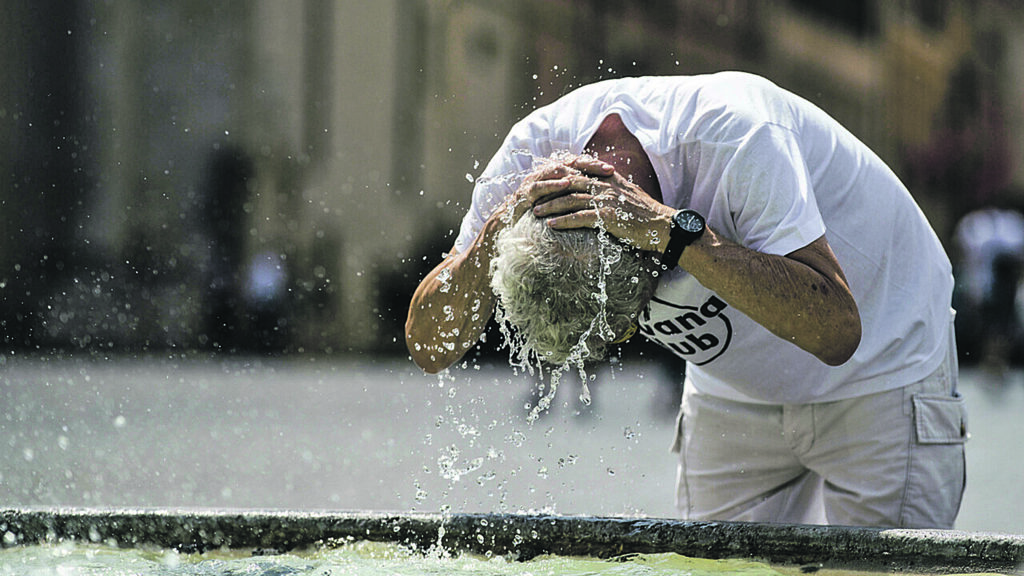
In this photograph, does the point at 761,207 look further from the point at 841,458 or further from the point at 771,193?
the point at 841,458

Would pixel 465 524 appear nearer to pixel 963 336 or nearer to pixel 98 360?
pixel 963 336

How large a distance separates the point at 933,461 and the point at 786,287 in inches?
25.7

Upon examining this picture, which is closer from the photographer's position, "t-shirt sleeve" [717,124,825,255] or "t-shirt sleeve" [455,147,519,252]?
"t-shirt sleeve" [717,124,825,255]

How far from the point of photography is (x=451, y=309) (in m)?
2.37

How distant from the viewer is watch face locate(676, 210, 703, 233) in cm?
203

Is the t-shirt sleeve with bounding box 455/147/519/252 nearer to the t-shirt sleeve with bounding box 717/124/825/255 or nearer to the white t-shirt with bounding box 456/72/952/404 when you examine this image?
the white t-shirt with bounding box 456/72/952/404

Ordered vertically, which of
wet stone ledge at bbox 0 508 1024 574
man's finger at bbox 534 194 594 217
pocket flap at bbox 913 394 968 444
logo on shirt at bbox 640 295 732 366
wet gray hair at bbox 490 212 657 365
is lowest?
wet stone ledge at bbox 0 508 1024 574

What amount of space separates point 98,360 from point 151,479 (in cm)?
793

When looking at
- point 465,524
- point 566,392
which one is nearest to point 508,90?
point 566,392

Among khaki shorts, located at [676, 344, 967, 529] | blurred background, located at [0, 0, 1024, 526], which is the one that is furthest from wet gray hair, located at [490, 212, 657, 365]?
blurred background, located at [0, 0, 1024, 526]

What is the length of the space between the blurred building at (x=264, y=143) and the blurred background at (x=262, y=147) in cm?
3

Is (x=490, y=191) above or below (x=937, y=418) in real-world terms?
above

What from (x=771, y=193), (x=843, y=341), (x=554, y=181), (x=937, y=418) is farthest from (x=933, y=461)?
(x=554, y=181)

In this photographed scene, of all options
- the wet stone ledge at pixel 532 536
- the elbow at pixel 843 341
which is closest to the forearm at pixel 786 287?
the elbow at pixel 843 341
